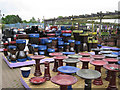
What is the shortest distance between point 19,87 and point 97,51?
10.7 ft

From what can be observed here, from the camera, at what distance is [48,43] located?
6.46 meters

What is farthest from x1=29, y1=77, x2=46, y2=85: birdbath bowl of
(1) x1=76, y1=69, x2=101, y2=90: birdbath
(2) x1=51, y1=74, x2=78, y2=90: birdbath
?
(1) x1=76, y1=69, x2=101, y2=90: birdbath

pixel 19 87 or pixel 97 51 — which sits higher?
pixel 97 51

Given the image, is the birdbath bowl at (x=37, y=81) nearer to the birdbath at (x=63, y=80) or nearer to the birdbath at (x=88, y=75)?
the birdbath at (x=63, y=80)

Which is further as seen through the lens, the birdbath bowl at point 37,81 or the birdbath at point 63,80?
the birdbath bowl at point 37,81

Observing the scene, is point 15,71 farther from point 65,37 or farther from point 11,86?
point 65,37

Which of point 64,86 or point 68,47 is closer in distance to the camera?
point 64,86

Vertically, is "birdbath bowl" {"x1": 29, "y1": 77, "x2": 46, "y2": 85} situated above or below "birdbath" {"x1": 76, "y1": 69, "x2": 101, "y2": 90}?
below

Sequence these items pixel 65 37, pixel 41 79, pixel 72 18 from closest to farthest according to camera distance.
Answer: pixel 41 79 → pixel 65 37 → pixel 72 18

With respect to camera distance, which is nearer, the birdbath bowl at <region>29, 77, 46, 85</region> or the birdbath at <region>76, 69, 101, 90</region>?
the birdbath at <region>76, 69, 101, 90</region>

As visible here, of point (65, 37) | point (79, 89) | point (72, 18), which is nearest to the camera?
point (79, 89)

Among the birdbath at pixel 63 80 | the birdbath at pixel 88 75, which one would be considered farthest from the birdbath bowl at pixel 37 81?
the birdbath at pixel 88 75

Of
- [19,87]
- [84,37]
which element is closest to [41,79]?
[19,87]

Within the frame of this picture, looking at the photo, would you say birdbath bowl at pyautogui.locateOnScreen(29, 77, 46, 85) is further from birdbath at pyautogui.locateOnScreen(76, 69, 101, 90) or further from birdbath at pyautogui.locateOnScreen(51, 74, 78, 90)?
birdbath at pyautogui.locateOnScreen(76, 69, 101, 90)
